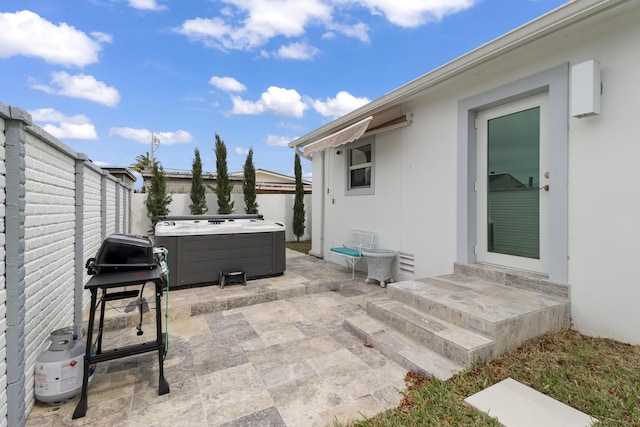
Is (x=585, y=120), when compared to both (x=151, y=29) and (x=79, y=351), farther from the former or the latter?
(x=151, y=29)

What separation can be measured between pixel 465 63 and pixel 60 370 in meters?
5.79

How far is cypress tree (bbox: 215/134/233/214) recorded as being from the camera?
12172 millimetres

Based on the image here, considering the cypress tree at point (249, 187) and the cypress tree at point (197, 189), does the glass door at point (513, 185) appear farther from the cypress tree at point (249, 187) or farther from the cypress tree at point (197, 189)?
the cypress tree at point (197, 189)

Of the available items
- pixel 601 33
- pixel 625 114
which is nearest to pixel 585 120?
pixel 625 114

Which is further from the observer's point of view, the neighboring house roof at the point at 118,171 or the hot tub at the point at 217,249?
the neighboring house roof at the point at 118,171

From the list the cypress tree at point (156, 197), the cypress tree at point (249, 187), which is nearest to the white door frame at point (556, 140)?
the cypress tree at point (249, 187)

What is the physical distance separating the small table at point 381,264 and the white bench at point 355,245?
1.04ft

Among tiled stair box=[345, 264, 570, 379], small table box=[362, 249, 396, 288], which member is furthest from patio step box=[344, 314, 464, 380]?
small table box=[362, 249, 396, 288]

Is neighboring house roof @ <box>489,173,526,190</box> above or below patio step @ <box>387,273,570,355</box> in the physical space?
above

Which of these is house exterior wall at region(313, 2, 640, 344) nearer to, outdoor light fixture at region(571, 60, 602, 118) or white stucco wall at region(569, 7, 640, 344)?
white stucco wall at region(569, 7, 640, 344)

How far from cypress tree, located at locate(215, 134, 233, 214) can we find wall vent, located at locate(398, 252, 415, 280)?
331 inches

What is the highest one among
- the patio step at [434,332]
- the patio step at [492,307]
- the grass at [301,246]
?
the patio step at [492,307]

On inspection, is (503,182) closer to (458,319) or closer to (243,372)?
(458,319)

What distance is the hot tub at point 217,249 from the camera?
5.38 m
